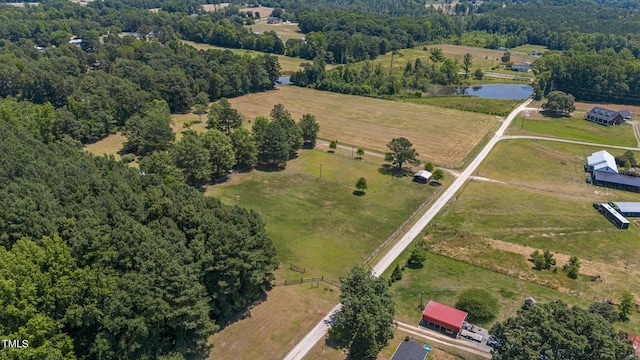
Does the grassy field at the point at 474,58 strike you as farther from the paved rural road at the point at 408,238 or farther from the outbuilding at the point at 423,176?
the outbuilding at the point at 423,176

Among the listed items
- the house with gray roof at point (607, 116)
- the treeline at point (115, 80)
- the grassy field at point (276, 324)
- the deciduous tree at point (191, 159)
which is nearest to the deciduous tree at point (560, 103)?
the house with gray roof at point (607, 116)

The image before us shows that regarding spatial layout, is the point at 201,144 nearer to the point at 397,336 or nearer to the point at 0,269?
the point at 0,269

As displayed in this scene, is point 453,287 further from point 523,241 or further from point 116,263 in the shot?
point 116,263

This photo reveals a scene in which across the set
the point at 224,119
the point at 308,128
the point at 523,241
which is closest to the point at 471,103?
the point at 308,128

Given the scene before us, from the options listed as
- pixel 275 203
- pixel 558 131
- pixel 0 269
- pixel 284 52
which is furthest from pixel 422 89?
pixel 0 269

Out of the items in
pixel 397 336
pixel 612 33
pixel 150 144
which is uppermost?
pixel 612 33

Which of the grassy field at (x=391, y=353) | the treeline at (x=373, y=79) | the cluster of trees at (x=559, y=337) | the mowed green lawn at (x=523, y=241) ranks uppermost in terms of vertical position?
the treeline at (x=373, y=79)
